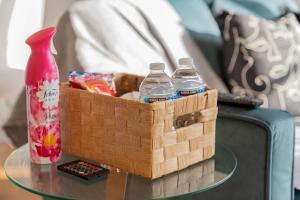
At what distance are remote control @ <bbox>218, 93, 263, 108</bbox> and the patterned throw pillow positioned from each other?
0.34 metres

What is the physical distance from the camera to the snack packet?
1.15 m

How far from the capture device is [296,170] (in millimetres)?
1465

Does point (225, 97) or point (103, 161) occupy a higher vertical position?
point (225, 97)

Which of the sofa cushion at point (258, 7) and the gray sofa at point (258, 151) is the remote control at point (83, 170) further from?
the sofa cushion at point (258, 7)

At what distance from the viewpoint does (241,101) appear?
4.53ft

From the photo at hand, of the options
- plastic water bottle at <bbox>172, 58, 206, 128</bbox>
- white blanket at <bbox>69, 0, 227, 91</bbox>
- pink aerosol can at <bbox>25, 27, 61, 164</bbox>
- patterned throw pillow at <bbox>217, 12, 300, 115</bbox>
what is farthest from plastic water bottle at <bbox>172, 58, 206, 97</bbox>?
patterned throw pillow at <bbox>217, 12, 300, 115</bbox>

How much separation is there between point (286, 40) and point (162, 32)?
1.51 ft

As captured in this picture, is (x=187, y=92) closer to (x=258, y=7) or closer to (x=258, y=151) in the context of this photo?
(x=258, y=151)

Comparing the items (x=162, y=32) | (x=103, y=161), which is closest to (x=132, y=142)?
(x=103, y=161)

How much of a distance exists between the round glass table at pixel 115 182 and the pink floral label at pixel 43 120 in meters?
0.03

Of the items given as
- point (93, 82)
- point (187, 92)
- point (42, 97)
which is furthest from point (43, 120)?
point (187, 92)

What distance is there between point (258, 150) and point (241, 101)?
16cm

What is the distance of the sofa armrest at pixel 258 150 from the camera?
128 cm

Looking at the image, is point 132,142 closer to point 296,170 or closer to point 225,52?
point 296,170
